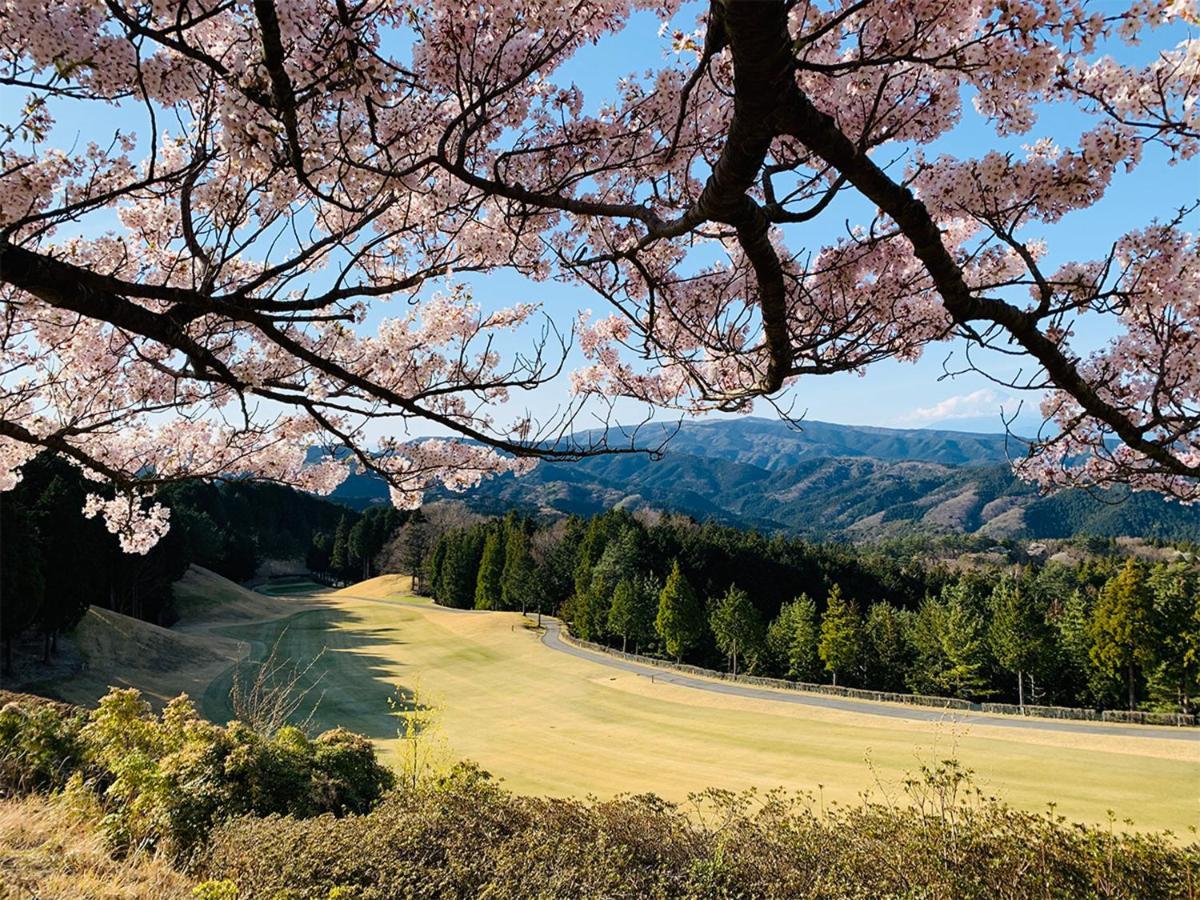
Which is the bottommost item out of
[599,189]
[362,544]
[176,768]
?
[176,768]

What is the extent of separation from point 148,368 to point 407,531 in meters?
54.1

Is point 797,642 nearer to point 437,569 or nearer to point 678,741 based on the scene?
point 678,741

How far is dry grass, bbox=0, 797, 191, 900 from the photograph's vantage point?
3.51 metres

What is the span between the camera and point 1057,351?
115 inches

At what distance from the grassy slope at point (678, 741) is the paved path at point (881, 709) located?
45.4 inches

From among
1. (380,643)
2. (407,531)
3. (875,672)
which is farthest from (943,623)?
(407,531)

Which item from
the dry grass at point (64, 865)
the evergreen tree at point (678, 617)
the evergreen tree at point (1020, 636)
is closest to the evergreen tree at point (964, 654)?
the evergreen tree at point (1020, 636)

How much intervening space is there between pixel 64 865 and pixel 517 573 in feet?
130

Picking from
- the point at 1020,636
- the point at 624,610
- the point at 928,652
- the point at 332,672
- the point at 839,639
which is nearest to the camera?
the point at 1020,636

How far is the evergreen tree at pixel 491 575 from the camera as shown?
1802 inches

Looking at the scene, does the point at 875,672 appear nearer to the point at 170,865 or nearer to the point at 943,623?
the point at 943,623

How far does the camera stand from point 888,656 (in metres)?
32.3

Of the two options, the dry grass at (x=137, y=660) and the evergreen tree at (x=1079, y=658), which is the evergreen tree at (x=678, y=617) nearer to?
the evergreen tree at (x=1079, y=658)

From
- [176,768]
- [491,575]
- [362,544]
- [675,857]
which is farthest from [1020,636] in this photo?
[362,544]
